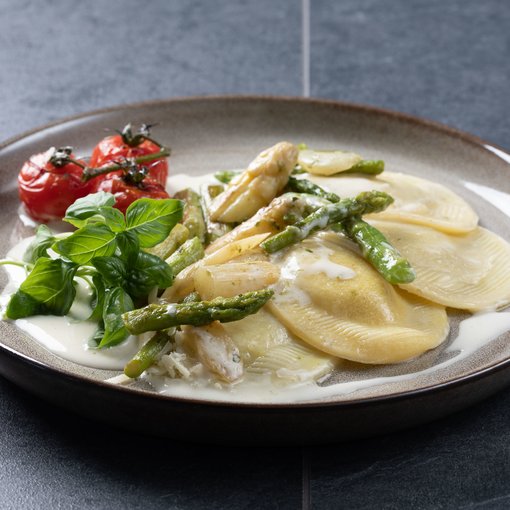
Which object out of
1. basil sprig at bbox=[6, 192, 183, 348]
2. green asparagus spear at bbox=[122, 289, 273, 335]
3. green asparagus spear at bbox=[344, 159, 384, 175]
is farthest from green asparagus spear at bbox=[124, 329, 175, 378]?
green asparagus spear at bbox=[344, 159, 384, 175]

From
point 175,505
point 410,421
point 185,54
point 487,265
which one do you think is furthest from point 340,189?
point 185,54

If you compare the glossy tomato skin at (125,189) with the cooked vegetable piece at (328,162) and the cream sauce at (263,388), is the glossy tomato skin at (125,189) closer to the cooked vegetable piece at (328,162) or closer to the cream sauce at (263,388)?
the cooked vegetable piece at (328,162)

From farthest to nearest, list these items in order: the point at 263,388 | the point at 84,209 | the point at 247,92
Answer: the point at 247,92 → the point at 84,209 → the point at 263,388

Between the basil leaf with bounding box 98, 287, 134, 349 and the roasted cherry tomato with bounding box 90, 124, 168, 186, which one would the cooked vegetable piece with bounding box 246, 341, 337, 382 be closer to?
the basil leaf with bounding box 98, 287, 134, 349

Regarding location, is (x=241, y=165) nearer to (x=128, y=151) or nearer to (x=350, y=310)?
(x=128, y=151)

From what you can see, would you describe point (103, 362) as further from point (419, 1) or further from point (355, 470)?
point (419, 1)

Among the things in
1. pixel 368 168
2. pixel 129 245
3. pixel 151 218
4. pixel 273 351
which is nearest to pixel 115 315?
pixel 129 245
